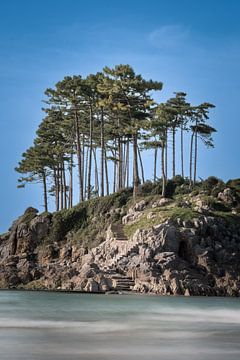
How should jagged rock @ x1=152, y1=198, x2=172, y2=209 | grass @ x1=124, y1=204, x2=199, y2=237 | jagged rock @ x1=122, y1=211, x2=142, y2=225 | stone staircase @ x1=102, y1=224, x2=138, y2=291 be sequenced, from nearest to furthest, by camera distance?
stone staircase @ x1=102, y1=224, x2=138, y2=291 → grass @ x1=124, y1=204, x2=199, y2=237 → jagged rock @ x1=122, y1=211, x2=142, y2=225 → jagged rock @ x1=152, y1=198, x2=172, y2=209

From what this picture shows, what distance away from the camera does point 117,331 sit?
57.6ft

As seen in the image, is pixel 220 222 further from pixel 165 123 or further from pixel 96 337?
pixel 96 337

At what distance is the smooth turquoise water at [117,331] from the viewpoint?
1279cm

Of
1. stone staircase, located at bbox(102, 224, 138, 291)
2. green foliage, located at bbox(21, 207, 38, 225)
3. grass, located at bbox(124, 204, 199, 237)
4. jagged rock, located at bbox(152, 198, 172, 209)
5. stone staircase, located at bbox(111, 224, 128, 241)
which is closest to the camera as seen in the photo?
stone staircase, located at bbox(102, 224, 138, 291)

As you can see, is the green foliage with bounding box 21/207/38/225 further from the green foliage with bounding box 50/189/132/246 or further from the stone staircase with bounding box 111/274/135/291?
the stone staircase with bounding box 111/274/135/291

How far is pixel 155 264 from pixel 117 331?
22.3m

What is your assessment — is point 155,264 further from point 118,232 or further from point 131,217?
point 131,217

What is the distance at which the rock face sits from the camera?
39.2 m

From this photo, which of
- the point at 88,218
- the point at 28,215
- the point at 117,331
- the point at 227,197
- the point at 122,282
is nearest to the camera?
the point at 117,331

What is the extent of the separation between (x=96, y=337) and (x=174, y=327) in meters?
4.14

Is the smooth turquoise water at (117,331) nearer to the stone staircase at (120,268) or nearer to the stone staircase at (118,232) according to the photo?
the stone staircase at (120,268)

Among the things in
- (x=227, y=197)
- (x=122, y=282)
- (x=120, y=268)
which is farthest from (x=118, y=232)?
(x=227, y=197)

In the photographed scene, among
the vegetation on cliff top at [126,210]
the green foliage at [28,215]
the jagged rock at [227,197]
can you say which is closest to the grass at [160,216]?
the vegetation on cliff top at [126,210]

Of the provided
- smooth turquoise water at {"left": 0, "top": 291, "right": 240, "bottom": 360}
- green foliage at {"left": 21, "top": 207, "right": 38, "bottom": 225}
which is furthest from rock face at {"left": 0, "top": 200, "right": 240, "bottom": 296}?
smooth turquoise water at {"left": 0, "top": 291, "right": 240, "bottom": 360}
